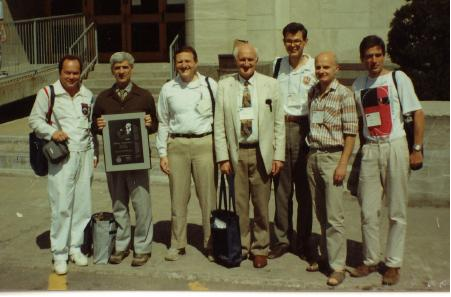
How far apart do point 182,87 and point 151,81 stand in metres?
7.16

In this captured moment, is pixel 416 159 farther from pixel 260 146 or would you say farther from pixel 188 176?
pixel 188 176

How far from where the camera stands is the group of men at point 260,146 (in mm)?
4992

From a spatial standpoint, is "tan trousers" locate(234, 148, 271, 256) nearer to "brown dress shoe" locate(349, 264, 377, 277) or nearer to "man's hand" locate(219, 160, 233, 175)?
"man's hand" locate(219, 160, 233, 175)

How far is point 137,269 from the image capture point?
5.59 metres

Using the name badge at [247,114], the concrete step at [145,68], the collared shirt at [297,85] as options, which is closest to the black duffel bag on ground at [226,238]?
the name badge at [247,114]

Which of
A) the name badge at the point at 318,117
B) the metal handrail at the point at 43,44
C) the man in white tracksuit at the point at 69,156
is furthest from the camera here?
the metal handrail at the point at 43,44

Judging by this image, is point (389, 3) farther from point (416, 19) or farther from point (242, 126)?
point (242, 126)

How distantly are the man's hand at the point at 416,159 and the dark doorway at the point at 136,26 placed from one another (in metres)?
10.7

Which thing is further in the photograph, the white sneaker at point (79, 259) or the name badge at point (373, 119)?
the white sneaker at point (79, 259)

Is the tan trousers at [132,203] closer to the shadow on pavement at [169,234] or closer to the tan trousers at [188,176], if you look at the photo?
the tan trousers at [188,176]

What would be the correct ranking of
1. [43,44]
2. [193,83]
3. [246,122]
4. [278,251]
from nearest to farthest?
[246,122], [193,83], [278,251], [43,44]

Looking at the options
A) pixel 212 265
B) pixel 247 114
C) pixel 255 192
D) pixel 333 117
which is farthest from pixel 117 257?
pixel 333 117

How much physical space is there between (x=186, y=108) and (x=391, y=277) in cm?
227

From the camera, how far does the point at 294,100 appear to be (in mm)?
5496
